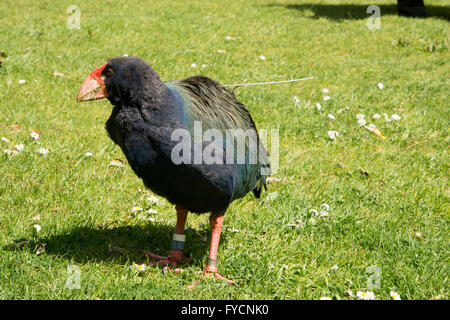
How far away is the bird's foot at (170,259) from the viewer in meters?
3.11

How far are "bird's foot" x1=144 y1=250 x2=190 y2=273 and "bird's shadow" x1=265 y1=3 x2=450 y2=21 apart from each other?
8774 millimetres

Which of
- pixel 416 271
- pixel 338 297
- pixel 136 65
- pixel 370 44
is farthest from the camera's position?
pixel 370 44

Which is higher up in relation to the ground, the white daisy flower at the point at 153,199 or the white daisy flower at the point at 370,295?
the white daisy flower at the point at 153,199

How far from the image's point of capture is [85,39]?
8.18 metres

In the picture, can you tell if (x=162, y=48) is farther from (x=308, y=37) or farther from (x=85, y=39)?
(x=308, y=37)

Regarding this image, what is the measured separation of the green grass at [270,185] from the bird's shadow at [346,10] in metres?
2.39

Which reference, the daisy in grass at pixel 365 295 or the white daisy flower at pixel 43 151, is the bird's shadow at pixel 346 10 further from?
the daisy in grass at pixel 365 295

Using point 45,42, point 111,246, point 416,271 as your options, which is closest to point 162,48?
point 45,42

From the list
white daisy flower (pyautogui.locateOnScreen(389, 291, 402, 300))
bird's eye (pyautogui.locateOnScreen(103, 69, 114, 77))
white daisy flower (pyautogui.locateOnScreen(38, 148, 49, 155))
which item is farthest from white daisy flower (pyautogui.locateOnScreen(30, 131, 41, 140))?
white daisy flower (pyautogui.locateOnScreen(389, 291, 402, 300))

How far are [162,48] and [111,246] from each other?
209 inches

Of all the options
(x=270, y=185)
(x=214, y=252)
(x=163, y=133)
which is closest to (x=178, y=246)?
(x=214, y=252)

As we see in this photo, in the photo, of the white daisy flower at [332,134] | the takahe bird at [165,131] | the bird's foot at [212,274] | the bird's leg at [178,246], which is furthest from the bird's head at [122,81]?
the white daisy flower at [332,134]

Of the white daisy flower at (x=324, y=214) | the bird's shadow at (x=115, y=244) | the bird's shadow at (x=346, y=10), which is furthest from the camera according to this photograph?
the bird's shadow at (x=346, y=10)

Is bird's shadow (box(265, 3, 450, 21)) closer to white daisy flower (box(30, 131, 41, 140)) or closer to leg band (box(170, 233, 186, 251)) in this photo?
white daisy flower (box(30, 131, 41, 140))
